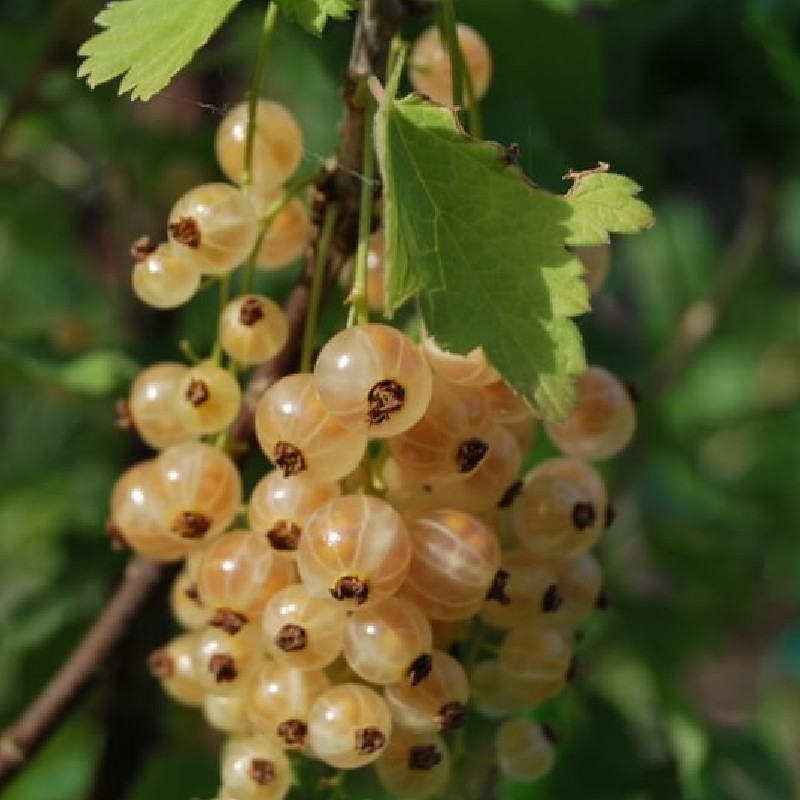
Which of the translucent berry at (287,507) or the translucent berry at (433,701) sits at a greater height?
the translucent berry at (287,507)

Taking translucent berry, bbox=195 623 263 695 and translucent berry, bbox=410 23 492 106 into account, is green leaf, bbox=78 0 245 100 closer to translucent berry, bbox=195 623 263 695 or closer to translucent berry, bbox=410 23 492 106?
translucent berry, bbox=410 23 492 106

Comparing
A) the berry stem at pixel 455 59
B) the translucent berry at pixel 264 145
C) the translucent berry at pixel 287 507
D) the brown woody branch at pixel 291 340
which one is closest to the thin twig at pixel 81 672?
the brown woody branch at pixel 291 340

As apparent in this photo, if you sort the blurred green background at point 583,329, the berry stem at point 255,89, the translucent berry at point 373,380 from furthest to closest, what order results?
1. the blurred green background at point 583,329
2. the berry stem at point 255,89
3. the translucent berry at point 373,380

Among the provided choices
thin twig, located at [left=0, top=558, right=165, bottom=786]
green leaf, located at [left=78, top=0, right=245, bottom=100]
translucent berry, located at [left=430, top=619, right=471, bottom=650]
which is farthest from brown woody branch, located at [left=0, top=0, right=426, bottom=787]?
translucent berry, located at [left=430, top=619, right=471, bottom=650]

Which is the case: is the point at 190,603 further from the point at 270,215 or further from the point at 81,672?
the point at 270,215

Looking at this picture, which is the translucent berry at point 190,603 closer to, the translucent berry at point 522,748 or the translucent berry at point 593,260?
the translucent berry at point 522,748

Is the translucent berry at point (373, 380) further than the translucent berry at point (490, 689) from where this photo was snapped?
No

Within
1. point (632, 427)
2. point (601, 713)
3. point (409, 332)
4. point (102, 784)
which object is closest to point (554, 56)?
point (409, 332)

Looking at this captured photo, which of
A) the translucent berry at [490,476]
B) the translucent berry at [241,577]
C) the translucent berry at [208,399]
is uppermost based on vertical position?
the translucent berry at [208,399]
